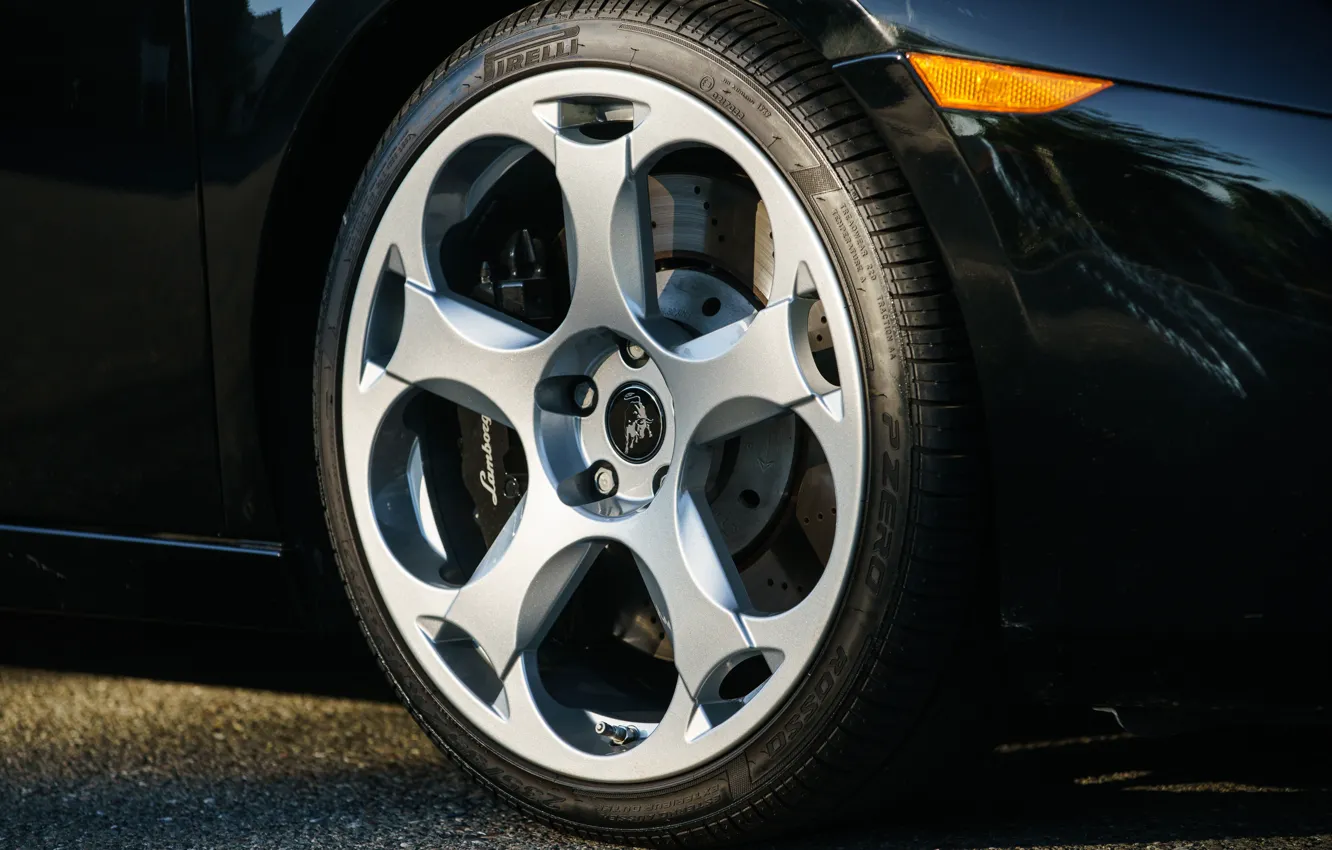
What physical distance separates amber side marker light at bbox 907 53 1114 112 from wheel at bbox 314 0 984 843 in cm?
9

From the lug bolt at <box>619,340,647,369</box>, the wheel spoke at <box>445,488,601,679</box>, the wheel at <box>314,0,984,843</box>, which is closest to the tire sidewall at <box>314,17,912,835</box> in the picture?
the wheel at <box>314,0,984,843</box>

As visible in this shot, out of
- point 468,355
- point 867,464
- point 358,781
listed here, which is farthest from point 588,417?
point 358,781

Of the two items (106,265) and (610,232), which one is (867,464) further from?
(106,265)

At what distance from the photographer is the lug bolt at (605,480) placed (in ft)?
5.89

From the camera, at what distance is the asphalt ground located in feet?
5.68

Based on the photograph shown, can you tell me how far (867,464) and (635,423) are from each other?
13.3 inches

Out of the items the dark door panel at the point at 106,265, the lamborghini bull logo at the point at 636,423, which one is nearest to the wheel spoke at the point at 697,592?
the lamborghini bull logo at the point at 636,423

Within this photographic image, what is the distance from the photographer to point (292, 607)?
6.51 feet

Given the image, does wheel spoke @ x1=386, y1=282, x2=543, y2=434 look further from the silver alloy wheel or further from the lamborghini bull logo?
the lamborghini bull logo

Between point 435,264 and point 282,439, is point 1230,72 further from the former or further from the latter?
point 282,439

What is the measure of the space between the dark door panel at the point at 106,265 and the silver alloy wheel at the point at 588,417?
222 millimetres

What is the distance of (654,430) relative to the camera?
5.78ft

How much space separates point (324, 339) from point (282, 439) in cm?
15

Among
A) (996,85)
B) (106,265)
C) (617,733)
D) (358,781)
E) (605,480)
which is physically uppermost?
(996,85)
